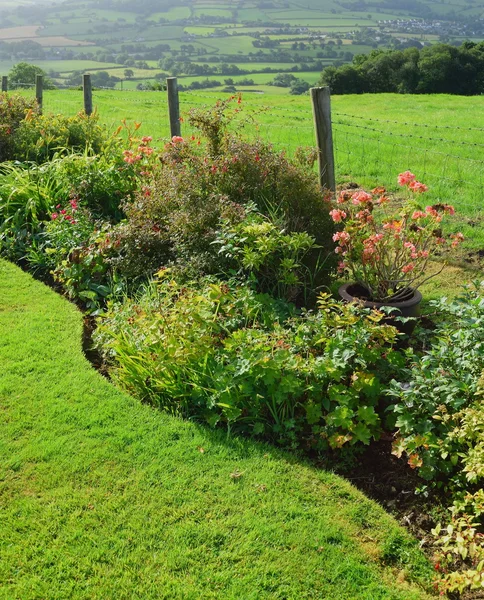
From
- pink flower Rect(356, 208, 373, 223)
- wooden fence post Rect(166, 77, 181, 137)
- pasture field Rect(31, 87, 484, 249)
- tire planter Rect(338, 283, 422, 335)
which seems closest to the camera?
tire planter Rect(338, 283, 422, 335)

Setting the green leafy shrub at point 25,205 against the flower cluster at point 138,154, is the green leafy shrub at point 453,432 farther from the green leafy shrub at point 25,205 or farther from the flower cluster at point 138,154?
the green leafy shrub at point 25,205

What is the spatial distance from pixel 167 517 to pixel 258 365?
3.92ft

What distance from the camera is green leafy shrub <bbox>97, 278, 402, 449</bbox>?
419cm

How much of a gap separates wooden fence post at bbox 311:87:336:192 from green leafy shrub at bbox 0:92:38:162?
5183 mm

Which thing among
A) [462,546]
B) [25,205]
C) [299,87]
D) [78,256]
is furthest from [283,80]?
[462,546]

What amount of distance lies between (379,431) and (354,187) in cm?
573

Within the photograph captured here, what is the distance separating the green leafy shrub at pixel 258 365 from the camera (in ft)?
13.8

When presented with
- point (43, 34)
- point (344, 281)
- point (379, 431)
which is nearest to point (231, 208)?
point (344, 281)

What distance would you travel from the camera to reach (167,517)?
3566 millimetres

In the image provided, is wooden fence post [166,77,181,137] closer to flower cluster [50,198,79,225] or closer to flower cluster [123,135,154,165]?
flower cluster [123,135,154,165]

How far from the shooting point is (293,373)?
4270mm

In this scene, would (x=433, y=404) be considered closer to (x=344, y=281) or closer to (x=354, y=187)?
(x=344, y=281)

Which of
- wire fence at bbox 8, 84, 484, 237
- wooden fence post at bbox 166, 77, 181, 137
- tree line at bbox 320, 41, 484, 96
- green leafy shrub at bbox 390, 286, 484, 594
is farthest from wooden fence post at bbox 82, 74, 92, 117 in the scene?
tree line at bbox 320, 41, 484, 96

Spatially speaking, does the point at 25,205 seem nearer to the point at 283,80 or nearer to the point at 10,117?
the point at 10,117
